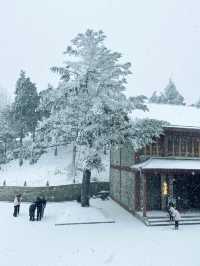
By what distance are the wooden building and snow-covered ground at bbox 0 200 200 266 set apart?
3.29m

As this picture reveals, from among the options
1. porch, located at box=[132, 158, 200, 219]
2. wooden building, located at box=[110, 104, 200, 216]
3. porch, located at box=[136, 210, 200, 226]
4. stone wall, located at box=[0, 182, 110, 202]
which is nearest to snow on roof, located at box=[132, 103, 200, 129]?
wooden building, located at box=[110, 104, 200, 216]

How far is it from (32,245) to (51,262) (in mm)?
2866

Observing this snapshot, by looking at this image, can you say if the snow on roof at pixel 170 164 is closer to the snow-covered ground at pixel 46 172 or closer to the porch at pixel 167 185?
the porch at pixel 167 185

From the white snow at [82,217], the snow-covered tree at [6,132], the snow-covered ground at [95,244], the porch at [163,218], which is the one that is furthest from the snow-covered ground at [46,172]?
the snow-covered ground at [95,244]

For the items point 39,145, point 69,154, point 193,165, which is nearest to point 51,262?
point 39,145

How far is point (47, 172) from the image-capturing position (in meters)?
39.2

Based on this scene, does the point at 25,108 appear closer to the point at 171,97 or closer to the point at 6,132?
the point at 6,132

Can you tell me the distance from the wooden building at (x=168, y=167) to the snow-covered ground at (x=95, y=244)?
130 inches

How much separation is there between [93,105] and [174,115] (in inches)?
414

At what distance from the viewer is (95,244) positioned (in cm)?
1694

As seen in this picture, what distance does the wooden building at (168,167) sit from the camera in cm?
2488

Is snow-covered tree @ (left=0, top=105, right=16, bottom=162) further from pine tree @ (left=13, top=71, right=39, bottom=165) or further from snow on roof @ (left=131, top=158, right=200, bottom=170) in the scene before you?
snow on roof @ (left=131, top=158, right=200, bottom=170)

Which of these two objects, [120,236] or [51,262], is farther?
[120,236]

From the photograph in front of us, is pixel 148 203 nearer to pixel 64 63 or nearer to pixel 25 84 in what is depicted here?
pixel 64 63
